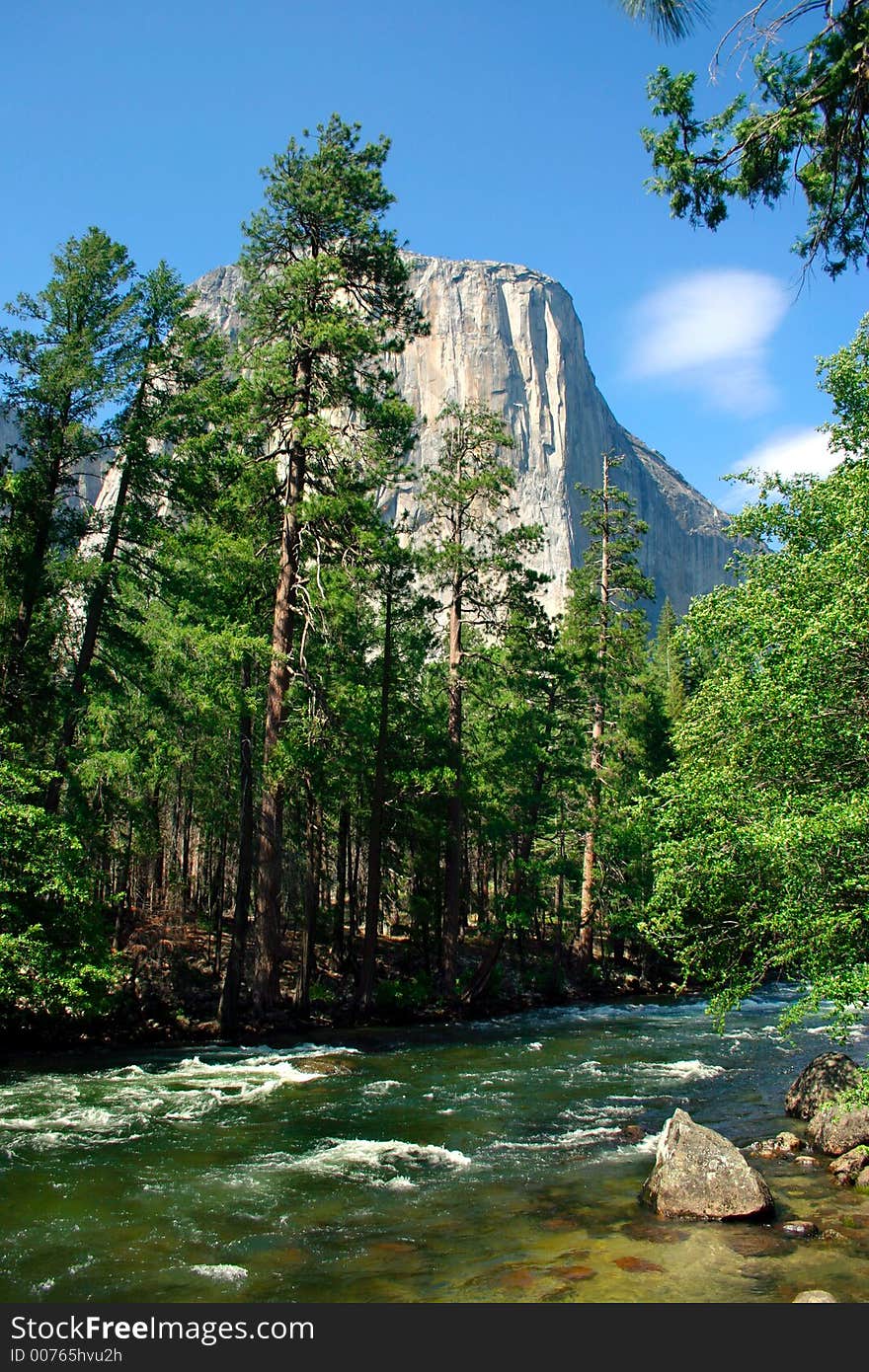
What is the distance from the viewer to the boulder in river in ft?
33.8

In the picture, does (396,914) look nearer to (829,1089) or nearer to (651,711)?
(651,711)

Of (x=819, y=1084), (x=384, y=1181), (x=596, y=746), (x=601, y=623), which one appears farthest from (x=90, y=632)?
(x=601, y=623)

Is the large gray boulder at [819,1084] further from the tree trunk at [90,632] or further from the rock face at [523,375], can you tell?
the rock face at [523,375]

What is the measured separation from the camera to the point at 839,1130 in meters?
10.5

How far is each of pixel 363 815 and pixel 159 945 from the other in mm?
5980

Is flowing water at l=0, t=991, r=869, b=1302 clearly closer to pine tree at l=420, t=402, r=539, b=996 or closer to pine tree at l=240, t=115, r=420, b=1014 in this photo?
pine tree at l=240, t=115, r=420, b=1014

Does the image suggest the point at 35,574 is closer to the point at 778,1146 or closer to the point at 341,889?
the point at 341,889

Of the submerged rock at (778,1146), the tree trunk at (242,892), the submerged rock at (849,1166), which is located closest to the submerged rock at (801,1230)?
the submerged rock at (849,1166)

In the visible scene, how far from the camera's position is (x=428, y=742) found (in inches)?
916

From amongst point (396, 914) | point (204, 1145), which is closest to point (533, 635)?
point (204, 1145)

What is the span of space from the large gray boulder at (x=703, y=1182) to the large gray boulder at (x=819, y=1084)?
3.68 m

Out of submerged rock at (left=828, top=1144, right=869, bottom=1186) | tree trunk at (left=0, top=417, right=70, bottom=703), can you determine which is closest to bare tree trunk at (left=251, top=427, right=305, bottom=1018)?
tree trunk at (left=0, top=417, right=70, bottom=703)

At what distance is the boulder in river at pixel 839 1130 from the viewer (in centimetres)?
1031

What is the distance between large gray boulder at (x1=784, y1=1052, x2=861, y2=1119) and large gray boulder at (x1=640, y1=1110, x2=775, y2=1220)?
368 cm
